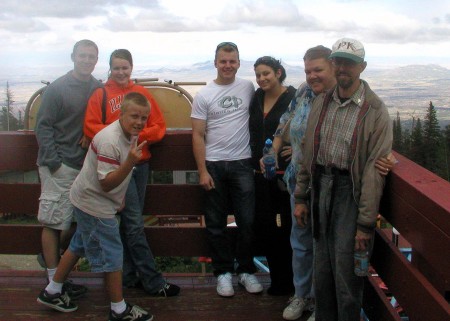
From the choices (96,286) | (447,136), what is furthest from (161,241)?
(447,136)

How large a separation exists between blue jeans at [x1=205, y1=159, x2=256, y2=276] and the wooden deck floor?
0.72ft

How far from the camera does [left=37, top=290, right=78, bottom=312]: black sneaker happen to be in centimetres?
361

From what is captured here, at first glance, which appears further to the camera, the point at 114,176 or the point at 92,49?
the point at 92,49

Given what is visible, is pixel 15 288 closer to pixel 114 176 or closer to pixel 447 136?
pixel 114 176

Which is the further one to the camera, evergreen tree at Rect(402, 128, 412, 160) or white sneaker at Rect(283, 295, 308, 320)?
evergreen tree at Rect(402, 128, 412, 160)

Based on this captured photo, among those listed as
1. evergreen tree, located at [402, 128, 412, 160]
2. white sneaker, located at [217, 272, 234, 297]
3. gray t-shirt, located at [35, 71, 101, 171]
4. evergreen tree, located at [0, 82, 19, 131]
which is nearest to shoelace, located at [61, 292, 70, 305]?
gray t-shirt, located at [35, 71, 101, 171]

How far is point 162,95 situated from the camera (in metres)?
5.22

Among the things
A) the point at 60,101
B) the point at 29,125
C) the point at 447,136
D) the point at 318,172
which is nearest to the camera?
the point at 318,172

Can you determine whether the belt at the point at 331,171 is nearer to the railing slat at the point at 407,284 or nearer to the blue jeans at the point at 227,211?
the railing slat at the point at 407,284

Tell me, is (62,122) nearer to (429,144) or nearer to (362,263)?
(362,263)

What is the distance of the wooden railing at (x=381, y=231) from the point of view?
2.21 m

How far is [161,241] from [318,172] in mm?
1711

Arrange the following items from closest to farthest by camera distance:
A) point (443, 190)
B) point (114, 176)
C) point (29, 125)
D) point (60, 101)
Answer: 1. point (443, 190)
2. point (114, 176)
3. point (60, 101)
4. point (29, 125)

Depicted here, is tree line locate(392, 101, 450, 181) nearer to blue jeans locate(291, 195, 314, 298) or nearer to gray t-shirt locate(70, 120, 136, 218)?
blue jeans locate(291, 195, 314, 298)
